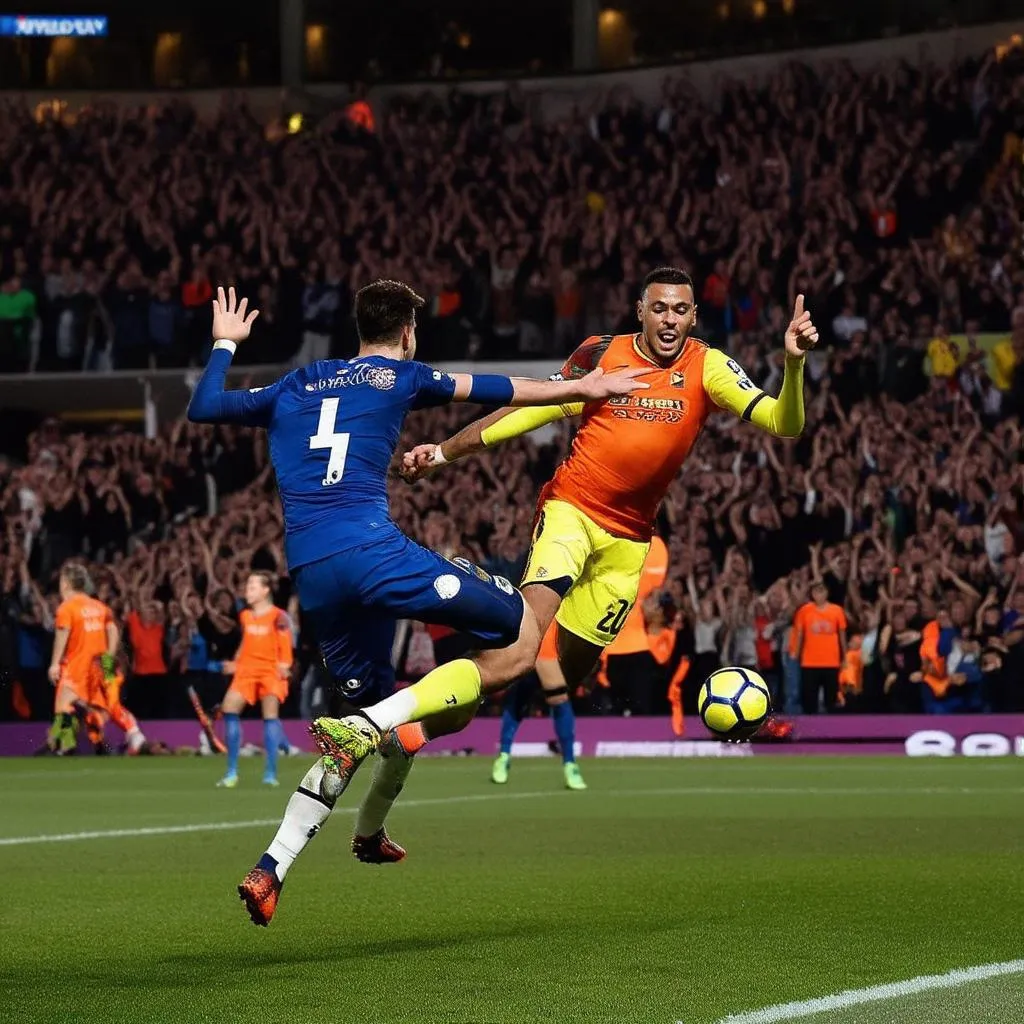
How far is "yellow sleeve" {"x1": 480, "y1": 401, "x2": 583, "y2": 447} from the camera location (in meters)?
10.0

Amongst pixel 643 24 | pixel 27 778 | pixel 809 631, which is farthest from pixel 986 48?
pixel 27 778

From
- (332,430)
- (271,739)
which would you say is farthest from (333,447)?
(271,739)

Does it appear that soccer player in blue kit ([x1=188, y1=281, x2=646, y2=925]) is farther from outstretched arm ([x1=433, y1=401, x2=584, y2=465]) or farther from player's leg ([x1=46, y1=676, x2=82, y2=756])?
player's leg ([x1=46, y1=676, x2=82, y2=756])

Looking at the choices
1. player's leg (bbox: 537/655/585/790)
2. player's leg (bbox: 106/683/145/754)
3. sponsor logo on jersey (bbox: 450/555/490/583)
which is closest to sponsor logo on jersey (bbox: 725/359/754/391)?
sponsor logo on jersey (bbox: 450/555/490/583)

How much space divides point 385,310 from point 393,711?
166cm

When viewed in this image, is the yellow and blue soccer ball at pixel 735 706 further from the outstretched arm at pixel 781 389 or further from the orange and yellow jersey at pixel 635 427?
the outstretched arm at pixel 781 389

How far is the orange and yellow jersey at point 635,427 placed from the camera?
1040 centimetres

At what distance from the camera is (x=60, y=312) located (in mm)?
31281

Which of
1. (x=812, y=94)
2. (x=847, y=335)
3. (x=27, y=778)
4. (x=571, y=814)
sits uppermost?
(x=812, y=94)

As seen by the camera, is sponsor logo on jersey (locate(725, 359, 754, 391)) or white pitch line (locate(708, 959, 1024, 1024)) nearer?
white pitch line (locate(708, 959, 1024, 1024))

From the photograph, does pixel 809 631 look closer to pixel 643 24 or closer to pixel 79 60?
pixel 643 24

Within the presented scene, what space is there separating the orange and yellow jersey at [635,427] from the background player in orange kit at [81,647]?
1301 cm

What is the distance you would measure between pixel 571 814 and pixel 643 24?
24.5m

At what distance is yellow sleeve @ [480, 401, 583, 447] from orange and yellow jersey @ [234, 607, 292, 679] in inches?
392
